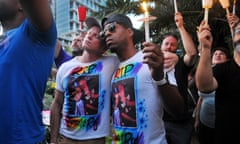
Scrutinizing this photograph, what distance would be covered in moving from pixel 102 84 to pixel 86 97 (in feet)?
0.59

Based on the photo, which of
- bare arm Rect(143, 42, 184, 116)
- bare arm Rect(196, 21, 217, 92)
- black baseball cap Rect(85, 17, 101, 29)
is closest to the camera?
bare arm Rect(143, 42, 184, 116)

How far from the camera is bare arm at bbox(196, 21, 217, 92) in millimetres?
2459

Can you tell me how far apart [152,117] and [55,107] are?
43.5 inches

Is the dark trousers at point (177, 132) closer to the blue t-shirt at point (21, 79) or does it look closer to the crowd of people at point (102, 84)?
the crowd of people at point (102, 84)

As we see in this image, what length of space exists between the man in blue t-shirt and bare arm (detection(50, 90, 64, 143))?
1032mm

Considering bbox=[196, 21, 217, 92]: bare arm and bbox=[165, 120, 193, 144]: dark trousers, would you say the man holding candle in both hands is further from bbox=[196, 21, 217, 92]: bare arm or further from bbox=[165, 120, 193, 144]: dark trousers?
bbox=[196, 21, 217, 92]: bare arm

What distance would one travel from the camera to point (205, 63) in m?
2.53

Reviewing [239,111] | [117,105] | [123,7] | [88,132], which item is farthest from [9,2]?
[123,7]

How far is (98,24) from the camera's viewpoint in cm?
307

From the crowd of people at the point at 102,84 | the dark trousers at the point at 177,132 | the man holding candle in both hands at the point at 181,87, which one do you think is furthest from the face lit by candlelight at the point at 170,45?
the dark trousers at the point at 177,132

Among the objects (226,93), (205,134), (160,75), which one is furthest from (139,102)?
(205,134)

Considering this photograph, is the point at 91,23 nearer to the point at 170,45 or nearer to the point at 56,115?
the point at 56,115

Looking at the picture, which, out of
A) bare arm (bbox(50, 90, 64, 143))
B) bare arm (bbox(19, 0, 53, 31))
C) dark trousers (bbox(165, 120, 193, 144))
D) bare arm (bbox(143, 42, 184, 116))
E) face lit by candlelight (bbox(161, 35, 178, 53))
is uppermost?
face lit by candlelight (bbox(161, 35, 178, 53))

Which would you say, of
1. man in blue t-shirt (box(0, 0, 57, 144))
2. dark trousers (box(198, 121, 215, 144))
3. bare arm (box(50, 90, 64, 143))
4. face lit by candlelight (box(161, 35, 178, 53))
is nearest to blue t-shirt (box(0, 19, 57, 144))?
man in blue t-shirt (box(0, 0, 57, 144))
